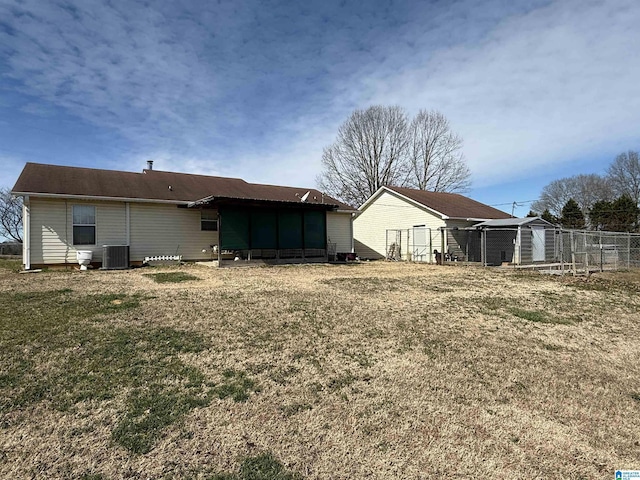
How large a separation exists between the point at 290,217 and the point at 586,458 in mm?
14066

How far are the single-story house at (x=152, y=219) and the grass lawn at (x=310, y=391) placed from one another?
22.9 feet

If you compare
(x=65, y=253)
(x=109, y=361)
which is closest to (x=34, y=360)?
(x=109, y=361)

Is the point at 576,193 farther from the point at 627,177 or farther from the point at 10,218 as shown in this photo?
the point at 10,218

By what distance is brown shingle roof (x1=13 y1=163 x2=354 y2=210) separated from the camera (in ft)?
43.4

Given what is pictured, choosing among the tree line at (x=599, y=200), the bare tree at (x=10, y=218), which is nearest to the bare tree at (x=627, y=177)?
the tree line at (x=599, y=200)

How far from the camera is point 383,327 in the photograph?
5.78 m

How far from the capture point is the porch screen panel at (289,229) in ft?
52.2

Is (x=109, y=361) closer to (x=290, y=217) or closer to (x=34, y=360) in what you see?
(x=34, y=360)

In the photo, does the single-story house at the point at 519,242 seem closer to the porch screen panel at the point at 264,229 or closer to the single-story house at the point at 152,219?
the single-story house at the point at 152,219

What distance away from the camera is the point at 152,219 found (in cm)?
1477

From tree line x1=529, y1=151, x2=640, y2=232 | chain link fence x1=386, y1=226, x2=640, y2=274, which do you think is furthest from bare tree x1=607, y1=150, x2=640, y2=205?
chain link fence x1=386, y1=226, x2=640, y2=274

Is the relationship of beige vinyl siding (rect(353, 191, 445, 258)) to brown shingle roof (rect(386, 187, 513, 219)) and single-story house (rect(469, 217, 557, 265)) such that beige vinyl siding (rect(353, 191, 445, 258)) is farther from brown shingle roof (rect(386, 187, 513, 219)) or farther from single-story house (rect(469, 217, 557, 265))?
single-story house (rect(469, 217, 557, 265))

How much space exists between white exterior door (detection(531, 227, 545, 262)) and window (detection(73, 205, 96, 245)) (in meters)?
19.3

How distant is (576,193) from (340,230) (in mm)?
38826
